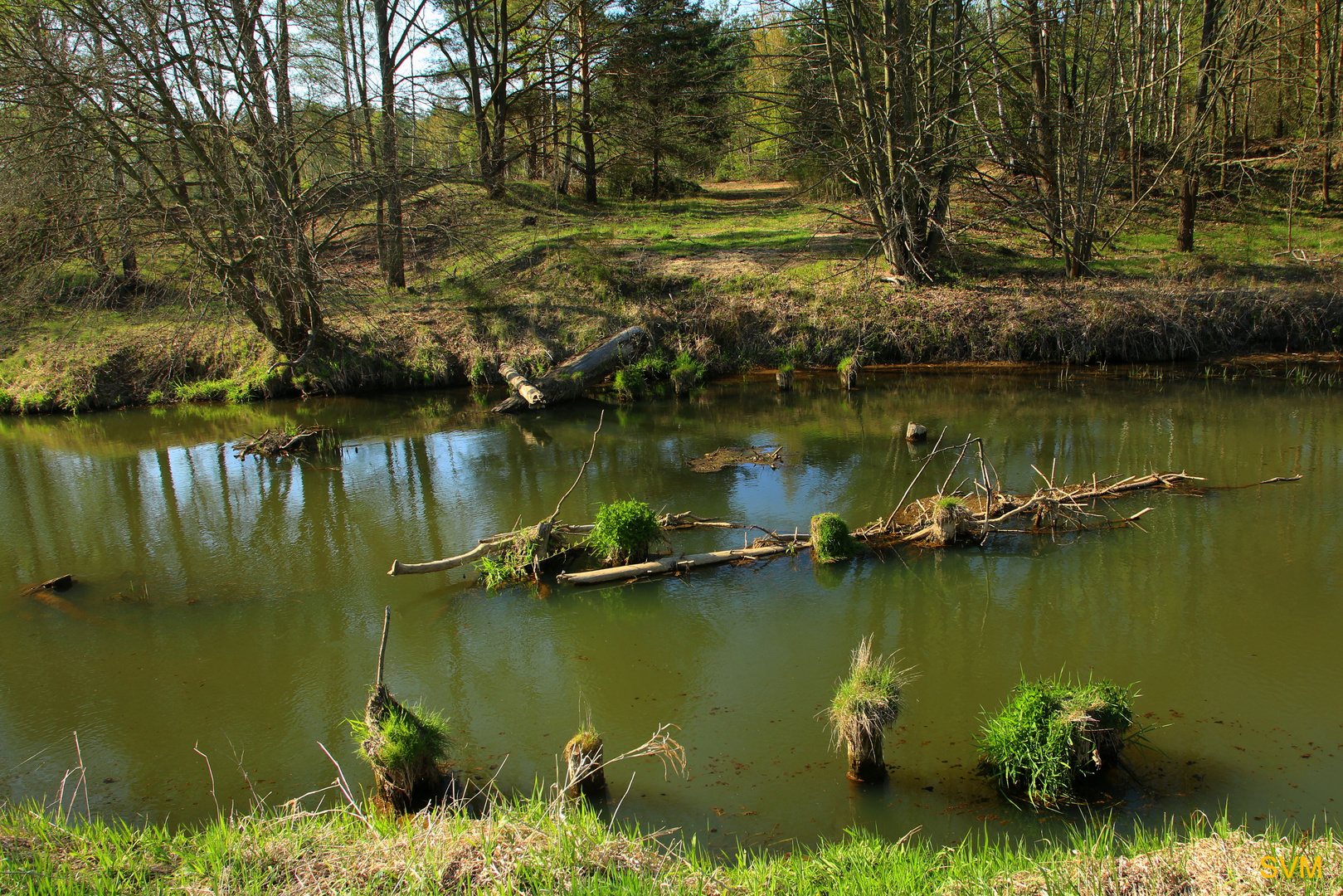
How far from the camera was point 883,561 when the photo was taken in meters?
8.16

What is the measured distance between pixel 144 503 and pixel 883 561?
928cm

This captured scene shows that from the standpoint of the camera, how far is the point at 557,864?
11.7 feet

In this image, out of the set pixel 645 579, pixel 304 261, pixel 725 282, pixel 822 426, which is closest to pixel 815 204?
pixel 725 282

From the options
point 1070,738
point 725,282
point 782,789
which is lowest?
point 782,789

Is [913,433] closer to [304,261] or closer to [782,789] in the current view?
[782,789]

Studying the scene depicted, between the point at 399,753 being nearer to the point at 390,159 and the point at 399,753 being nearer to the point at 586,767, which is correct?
the point at 586,767

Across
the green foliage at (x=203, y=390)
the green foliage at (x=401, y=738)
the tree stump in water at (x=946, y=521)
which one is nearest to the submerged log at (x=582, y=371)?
the green foliage at (x=203, y=390)

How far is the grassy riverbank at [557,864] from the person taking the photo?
3342mm

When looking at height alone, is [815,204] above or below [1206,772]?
above

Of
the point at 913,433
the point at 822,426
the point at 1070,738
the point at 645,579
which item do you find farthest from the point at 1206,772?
the point at 822,426

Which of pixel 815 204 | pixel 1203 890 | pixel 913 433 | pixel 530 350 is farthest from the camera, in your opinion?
pixel 815 204

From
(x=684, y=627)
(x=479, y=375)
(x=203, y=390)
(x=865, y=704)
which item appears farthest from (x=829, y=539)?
(x=203, y=390)

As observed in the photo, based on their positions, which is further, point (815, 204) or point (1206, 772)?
point (815, 204)

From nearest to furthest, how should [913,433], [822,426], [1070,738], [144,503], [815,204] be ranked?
[1070,738], [144,503], [913,433], [822,426], [815,204]
